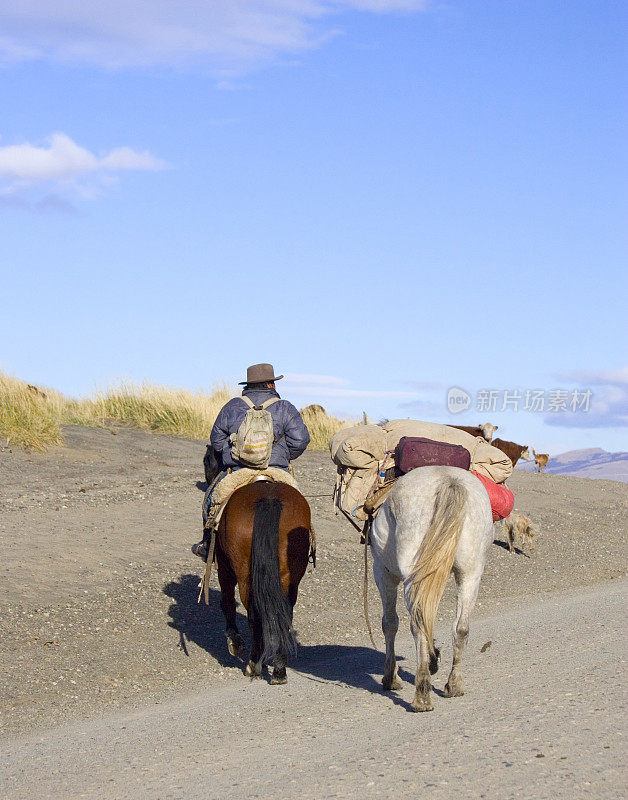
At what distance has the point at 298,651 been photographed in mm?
10625

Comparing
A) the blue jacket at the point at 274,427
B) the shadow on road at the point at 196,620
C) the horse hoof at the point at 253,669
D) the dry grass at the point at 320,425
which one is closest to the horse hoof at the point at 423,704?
the horse hoof at the point at 253,669

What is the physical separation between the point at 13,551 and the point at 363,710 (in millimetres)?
7432

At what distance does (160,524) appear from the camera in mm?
15953

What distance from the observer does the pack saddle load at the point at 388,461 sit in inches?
328

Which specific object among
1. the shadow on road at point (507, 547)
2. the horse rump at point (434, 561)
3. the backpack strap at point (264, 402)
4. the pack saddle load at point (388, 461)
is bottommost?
the shadow on road at point (507, 547)

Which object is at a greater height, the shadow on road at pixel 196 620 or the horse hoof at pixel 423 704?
the horse hoof at pixel 423 704

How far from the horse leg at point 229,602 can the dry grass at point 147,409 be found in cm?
1287

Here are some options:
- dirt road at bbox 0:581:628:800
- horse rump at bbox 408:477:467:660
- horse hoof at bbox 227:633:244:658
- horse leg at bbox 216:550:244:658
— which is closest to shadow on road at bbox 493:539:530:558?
dirt road at bbox 0:581:628:800

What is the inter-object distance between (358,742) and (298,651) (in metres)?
4.38

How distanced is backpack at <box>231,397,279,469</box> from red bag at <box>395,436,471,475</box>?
1.73 metres

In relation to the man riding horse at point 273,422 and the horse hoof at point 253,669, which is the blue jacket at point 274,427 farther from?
the horse hoof at point 253,669

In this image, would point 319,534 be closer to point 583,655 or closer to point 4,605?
point 4,605

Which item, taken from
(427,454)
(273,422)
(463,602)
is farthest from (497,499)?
(273,422)

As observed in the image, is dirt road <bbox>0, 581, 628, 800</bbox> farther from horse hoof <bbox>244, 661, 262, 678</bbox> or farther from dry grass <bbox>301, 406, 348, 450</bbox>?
dry grass <bbox>301, 406, 348, 450</bbox>
